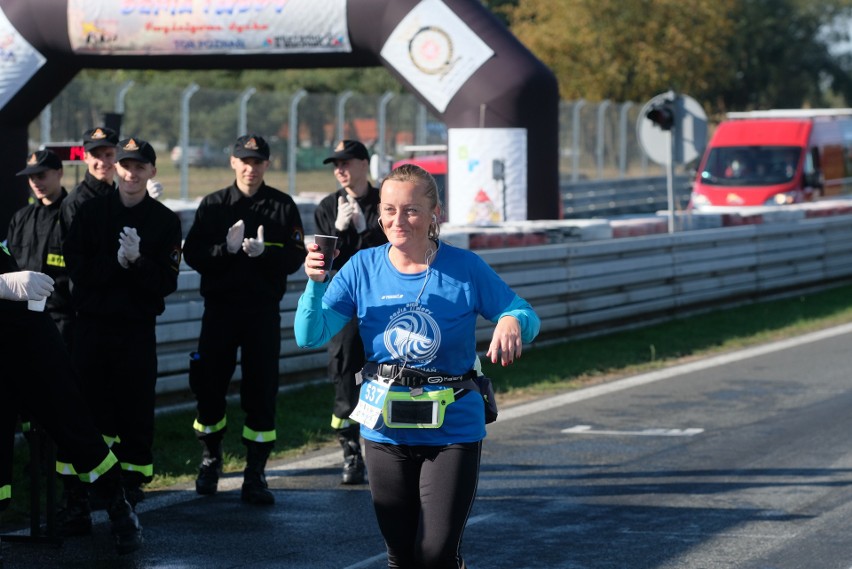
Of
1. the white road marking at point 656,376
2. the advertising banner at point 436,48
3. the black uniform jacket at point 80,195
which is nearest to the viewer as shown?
the black uniform jacket at point 80,195

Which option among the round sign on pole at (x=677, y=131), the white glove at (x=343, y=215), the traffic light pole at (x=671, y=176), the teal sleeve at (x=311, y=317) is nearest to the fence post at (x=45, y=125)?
the round sign on pole at (x=677, y=131)

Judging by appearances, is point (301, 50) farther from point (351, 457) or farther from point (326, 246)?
point (326, 246)

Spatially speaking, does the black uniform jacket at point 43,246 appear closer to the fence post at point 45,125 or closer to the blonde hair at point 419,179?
the blonde hair at point 419,179

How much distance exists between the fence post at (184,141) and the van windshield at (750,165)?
35.7ft

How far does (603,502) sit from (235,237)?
2393 millimetres

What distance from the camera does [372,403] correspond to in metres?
4.97

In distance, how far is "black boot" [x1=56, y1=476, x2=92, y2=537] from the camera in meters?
7.05

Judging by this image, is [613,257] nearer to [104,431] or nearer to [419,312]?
[104,431]

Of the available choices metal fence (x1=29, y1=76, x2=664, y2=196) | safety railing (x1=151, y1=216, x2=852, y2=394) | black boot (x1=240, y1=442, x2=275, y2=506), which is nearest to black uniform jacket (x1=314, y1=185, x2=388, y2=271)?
black boot (x1=240, y1=442, x2=275, y2=506)

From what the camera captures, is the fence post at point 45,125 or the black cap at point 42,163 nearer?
the black cap at point 42,163

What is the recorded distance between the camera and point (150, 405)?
7402 millimetres

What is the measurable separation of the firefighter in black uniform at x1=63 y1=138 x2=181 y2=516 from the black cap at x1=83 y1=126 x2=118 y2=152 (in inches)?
27.3

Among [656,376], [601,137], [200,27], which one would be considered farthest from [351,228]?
[601,137]

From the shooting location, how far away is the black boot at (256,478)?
782cm
